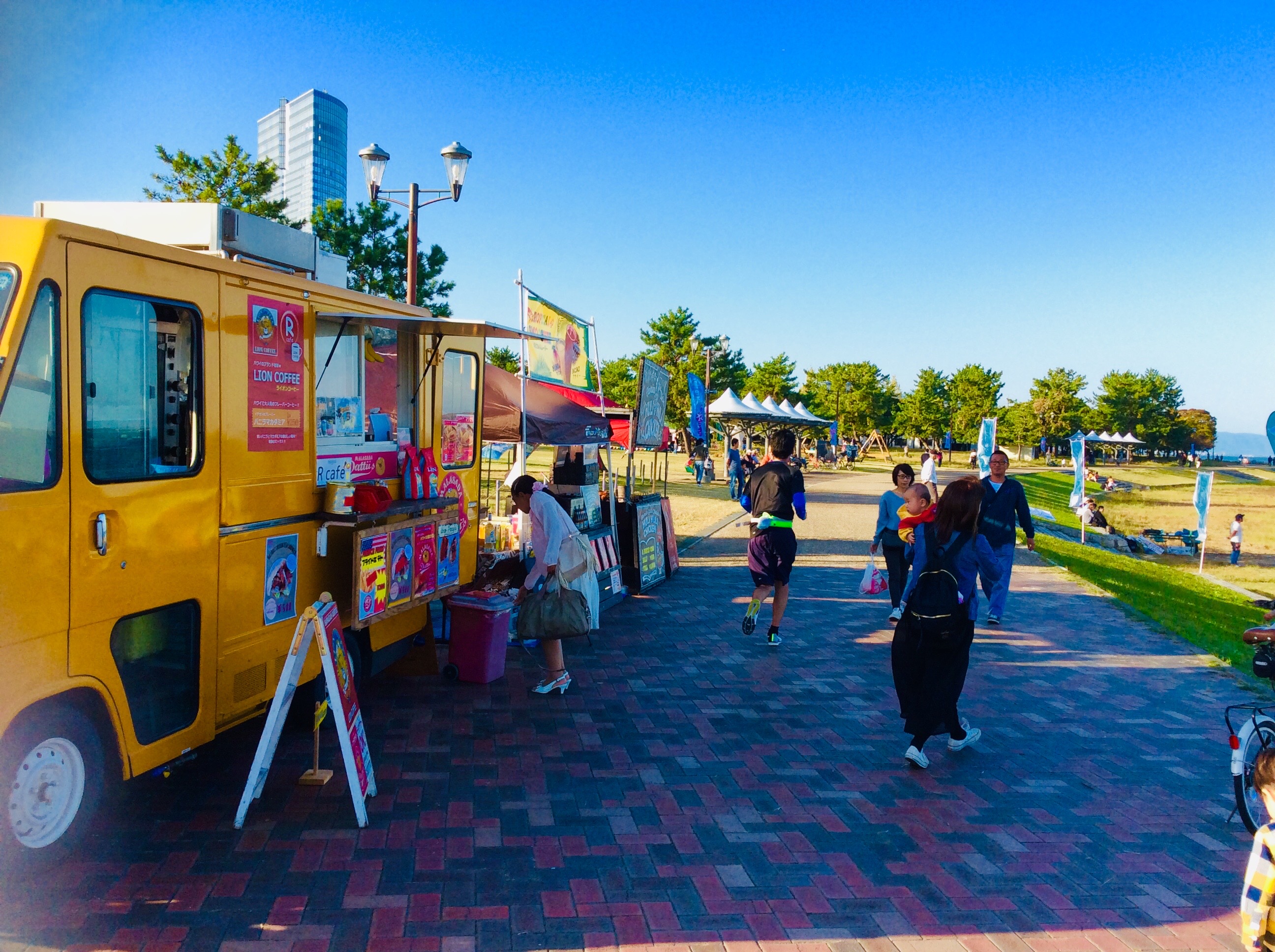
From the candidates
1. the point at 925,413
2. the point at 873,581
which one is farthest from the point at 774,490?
the point at 925,413

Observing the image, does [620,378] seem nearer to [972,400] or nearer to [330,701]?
[972,400]

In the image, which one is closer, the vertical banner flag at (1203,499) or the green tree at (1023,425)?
the vertical banner flag at (1203,499)

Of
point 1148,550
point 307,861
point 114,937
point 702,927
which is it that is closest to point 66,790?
point 114,937

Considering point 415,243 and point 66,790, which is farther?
point 415,243

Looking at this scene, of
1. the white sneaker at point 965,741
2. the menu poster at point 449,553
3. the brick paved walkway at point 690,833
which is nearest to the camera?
the brick paved walkway at point 690,833

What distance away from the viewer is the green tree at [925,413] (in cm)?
6919

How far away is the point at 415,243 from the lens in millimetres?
11367

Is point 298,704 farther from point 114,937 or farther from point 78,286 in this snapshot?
point 78,286

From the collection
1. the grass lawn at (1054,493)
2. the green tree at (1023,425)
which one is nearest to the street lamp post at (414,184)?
the grass lawn at (1054,493)

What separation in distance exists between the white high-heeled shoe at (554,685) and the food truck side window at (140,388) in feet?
10.0

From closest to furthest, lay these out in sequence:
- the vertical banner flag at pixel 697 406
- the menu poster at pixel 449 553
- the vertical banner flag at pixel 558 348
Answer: the menu poster at pixel 449 553 < the vertical banner flag at pixel 558 348 < the vertical banner flag at pixel 697 406

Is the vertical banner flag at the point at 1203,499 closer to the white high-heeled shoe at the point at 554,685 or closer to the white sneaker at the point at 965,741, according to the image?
the white sneaker at the point at 965,741

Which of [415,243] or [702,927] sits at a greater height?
[415,243]

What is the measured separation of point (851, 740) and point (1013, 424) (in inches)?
3158
